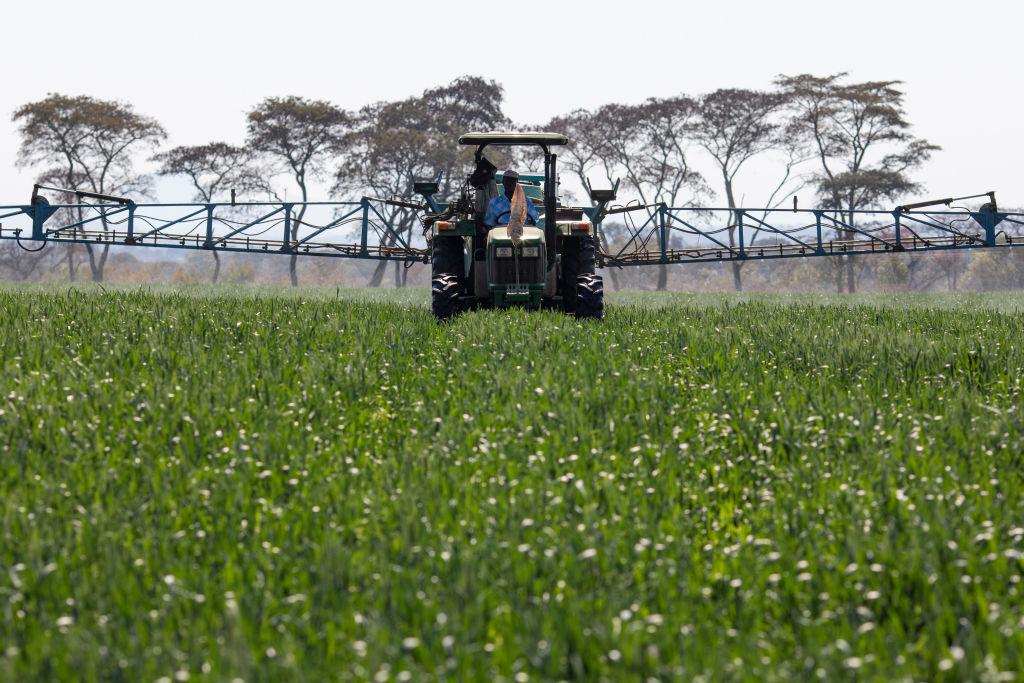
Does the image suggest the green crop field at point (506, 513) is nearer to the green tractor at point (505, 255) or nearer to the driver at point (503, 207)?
the green tractor at point (505, 255)


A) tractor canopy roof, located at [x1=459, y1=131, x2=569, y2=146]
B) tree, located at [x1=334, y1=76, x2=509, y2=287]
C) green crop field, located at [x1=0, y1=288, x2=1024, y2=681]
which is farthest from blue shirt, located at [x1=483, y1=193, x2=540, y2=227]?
tree, located at [x1=334, y1=76, x2=509, y2=287]

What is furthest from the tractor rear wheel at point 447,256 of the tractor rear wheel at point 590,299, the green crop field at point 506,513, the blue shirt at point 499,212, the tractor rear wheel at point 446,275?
the green crop field at point 506,513

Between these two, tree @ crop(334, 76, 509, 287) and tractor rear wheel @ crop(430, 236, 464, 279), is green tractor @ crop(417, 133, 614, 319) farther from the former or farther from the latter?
tree @ crop(334, 76, 509, 287)

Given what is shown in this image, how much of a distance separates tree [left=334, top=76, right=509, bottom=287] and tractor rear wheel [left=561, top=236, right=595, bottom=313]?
37283 mm

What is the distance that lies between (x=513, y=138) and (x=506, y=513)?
7516 mm

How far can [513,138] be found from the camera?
10898 millimetres

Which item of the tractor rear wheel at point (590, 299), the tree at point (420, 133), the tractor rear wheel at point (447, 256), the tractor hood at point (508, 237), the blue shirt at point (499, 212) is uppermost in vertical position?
the tree at point (420, 133)

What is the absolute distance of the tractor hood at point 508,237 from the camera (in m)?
10.7

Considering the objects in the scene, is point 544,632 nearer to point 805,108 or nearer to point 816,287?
point 805,108

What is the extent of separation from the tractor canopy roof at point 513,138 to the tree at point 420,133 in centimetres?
3756

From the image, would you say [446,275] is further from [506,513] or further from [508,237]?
[506,513]

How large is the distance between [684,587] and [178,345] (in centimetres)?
602

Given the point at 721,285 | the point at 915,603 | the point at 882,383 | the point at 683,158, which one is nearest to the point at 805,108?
the point at 683,158

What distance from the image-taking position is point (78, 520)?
423 cm
